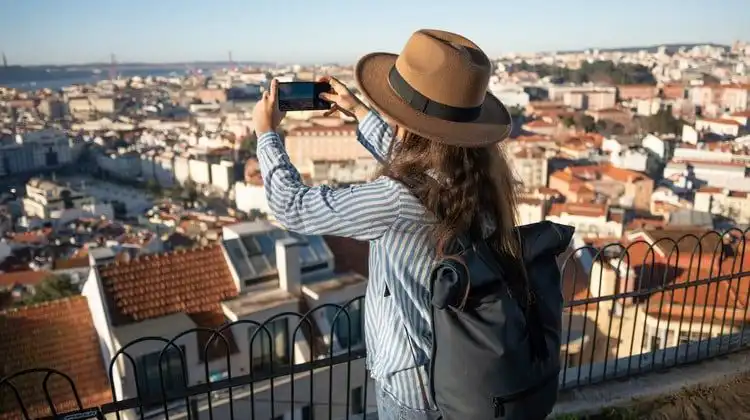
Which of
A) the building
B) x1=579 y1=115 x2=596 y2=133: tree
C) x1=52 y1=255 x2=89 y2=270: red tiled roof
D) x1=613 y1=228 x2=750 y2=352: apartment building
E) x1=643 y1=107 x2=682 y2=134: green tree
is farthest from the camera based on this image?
the building

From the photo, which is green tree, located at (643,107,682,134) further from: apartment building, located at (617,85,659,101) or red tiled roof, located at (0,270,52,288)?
red tiled roof, located at (0,270,52,288)

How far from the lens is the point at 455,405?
4.28ft

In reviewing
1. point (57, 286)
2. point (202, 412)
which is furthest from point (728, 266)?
point (57, 286)

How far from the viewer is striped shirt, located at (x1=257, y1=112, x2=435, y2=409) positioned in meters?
1.25

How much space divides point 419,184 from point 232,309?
4.97m

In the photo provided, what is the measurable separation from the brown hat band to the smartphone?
0.34 metres

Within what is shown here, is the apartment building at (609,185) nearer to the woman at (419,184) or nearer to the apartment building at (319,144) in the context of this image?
the apartment building at (319,144)

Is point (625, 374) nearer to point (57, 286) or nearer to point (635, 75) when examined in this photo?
point (57, 286)

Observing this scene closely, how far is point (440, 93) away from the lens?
48.9 inches

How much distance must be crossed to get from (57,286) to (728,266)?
13.2m

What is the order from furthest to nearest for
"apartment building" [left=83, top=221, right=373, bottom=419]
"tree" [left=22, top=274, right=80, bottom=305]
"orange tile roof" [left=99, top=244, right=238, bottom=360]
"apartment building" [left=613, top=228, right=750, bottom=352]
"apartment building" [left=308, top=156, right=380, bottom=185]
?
"apartment building" [left=308, top=156, right=380, bottom=185]
"tree" [left=22, top=274, right=80, bottom=305]
"orange tile roof" [left=99, top=244, right=238, bottom=360]
"apartment building" [left=83, top=221, right=373, bottom=419]
"apartment building" [left=613, top=228, right=750, bottom=352]

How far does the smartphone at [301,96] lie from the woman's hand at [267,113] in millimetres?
23

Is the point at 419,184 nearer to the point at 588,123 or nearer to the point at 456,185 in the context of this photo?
the point at 456,185

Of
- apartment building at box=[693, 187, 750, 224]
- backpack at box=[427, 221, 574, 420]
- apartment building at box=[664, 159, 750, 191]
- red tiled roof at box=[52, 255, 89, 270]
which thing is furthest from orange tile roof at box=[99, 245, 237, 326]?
apartment building at box=[664, 159, 750, 191]
